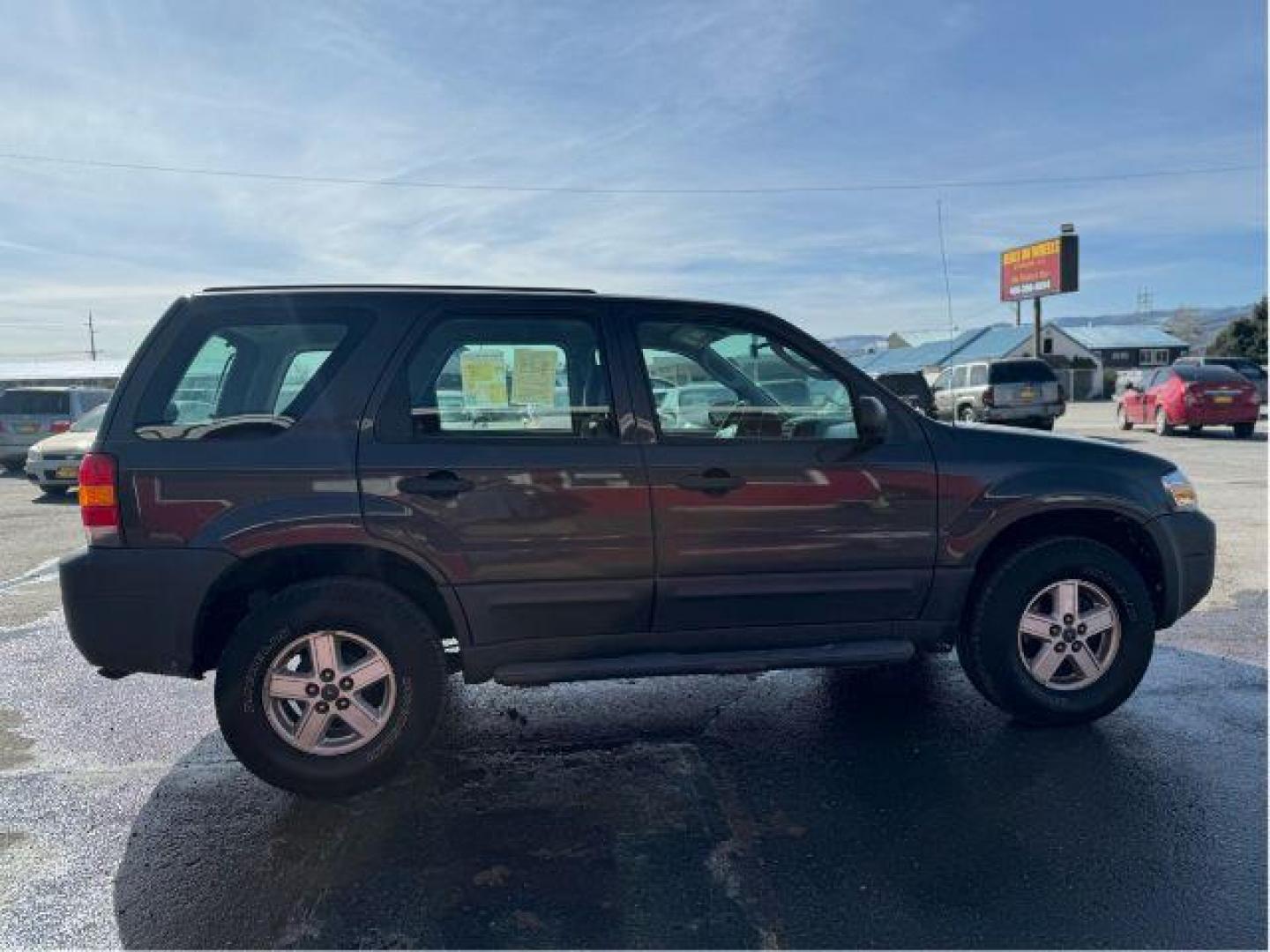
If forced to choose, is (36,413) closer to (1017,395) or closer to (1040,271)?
(1017,395)

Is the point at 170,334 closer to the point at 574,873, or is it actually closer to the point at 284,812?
the point at 284,812

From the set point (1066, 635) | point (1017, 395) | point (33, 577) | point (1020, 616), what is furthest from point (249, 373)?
point (1017, 395)

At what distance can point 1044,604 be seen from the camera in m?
3.93

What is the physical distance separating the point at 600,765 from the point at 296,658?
1281mm

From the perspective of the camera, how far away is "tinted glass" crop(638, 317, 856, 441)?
3.70 metres

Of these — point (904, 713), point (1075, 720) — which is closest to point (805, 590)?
point (904, 713)

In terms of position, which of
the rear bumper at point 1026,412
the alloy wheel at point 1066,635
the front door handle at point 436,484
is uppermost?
the front door handle at point 436,484

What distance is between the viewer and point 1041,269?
40625 mm

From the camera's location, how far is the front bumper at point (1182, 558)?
3955 millimetres

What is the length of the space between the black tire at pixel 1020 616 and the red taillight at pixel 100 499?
11.5 ft

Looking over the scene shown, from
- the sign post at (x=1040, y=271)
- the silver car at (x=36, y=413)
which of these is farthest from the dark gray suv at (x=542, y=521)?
the sign post at (x=1040, y=271)

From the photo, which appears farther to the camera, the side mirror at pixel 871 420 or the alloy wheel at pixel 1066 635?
the alloy wheel at pixel 1066 635

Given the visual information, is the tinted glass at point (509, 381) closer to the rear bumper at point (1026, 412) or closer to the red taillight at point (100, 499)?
the red taillight at point (100, 499)

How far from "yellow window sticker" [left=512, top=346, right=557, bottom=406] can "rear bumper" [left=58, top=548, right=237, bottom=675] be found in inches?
49.5
